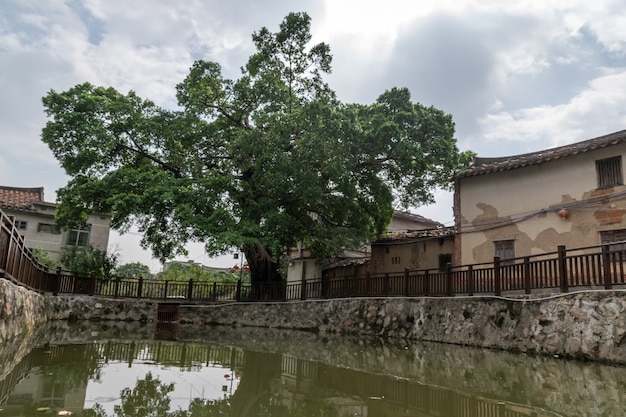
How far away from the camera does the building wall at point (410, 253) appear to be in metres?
17.2

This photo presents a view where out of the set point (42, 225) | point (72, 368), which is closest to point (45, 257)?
point (42, 225)

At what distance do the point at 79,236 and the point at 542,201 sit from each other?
23679 millimetres

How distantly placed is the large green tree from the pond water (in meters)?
7.50

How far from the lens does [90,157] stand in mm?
16484

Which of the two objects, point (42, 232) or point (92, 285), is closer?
point (92, 285)

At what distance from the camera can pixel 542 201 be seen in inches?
539

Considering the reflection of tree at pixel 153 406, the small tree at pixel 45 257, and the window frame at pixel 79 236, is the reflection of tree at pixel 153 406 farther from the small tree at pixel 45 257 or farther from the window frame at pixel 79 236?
the window frame at pixel 79 236

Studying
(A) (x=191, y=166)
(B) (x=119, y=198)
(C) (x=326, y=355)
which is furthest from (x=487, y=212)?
(B) (x=119, y=198)

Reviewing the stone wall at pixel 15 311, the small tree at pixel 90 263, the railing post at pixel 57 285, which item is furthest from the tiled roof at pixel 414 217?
the stone wall at pixel 15 311

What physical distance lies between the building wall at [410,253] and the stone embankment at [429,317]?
4.21 m

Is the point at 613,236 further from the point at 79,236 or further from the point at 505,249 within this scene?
the point at 79,236

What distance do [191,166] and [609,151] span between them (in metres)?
13.4

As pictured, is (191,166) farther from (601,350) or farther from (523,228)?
(601,350)

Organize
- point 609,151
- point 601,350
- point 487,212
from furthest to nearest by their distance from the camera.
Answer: point 487,212 < point 609,151 < point 601,350
